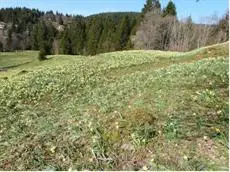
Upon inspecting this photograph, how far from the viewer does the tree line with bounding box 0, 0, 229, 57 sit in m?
68.6

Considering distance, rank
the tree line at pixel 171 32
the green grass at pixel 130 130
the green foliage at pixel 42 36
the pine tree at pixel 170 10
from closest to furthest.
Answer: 1. the green grass at pixel 130 130
2. the tree line at pixel 171 32
3. the pine tree at pixel 170 10
4. the green foliage at pixel 42 36

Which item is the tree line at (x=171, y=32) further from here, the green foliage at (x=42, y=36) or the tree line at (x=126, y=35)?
the green foliage at (x=42, y=36)

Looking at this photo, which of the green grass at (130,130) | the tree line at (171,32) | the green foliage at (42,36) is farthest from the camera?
the green foliage at (42,36)

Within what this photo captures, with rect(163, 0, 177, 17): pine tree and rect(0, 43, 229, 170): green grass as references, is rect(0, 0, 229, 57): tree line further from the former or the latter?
rect(0, 43, 229, 170): green grass

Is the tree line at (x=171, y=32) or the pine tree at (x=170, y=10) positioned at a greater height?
the pine tree at (x=170, y=10)

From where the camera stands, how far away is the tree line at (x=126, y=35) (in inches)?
2700

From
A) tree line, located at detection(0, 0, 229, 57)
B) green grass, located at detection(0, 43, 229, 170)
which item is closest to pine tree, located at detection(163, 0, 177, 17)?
tree line, located at detection(0, 0, 229, 57)

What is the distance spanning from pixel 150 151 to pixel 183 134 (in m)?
0.64

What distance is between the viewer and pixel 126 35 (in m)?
83.7

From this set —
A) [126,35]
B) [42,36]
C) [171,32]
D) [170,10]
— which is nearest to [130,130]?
[171,32]

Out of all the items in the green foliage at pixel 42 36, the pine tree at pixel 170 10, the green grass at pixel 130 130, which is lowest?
the green foliage at pixel 42 36

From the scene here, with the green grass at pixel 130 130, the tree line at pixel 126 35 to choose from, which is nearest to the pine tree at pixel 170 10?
the tree line at pixel 126 35

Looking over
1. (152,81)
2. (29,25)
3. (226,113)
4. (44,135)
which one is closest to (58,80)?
(152,81)

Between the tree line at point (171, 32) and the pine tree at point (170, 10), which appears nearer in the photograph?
the tree line at point (171, 32)
